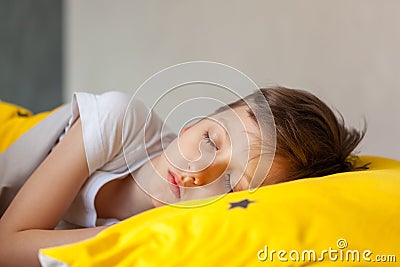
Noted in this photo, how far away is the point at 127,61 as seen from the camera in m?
1.93

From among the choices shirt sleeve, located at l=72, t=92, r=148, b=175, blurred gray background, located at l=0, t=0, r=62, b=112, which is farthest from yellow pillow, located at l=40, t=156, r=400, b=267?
blurred gray background, located at l=0, t=0, r=62, b=112

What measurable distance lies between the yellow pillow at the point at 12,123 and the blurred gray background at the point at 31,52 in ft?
3.32

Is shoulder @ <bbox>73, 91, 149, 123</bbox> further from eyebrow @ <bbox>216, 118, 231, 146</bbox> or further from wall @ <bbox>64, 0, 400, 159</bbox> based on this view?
wall @ <bbox>64, 0, 400, 159</bbox>

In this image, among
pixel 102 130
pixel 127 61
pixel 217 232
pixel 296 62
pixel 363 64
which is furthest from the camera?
pixel 127 61

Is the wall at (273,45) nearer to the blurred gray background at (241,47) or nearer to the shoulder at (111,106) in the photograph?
the blurred gray background at (241,47)

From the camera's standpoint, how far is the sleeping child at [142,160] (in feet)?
2.85

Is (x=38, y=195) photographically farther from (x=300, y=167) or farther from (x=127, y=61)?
(x=127, y=61)

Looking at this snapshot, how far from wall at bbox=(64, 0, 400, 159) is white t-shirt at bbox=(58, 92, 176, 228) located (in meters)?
0.42

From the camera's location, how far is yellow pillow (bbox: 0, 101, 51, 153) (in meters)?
1.13

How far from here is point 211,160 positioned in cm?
86

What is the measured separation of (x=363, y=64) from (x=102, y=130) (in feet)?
1.77

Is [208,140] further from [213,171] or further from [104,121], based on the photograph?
[104,121]

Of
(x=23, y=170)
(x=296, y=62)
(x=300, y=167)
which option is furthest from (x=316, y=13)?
(x=23, y=170)

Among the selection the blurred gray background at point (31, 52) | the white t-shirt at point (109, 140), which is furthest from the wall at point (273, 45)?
the white t-shirt at point (109, 140)
